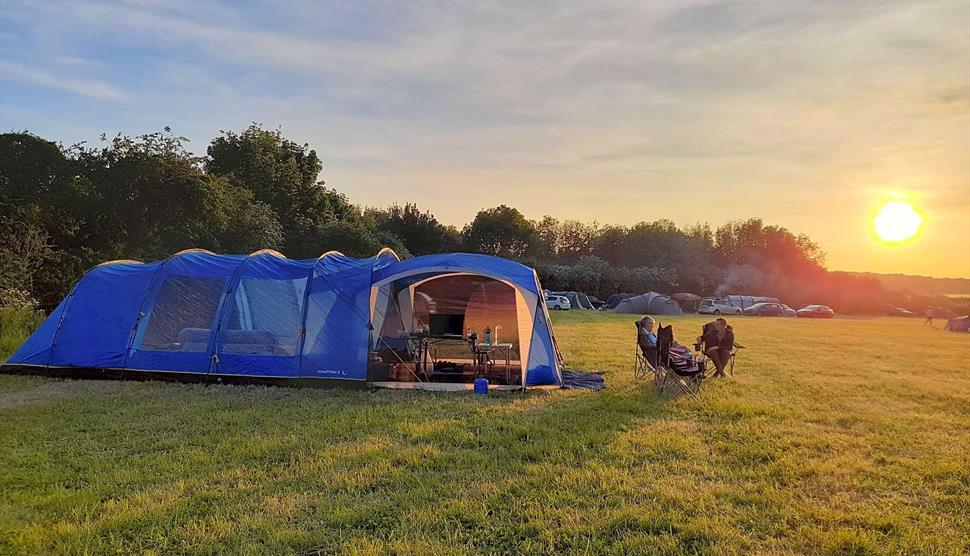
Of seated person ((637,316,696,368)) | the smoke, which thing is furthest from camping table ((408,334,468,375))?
the smoke

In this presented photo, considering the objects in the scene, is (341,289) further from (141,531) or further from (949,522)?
(949,522)

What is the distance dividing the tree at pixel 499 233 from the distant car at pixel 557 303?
13498 millimetres

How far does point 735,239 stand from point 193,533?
2450 inches

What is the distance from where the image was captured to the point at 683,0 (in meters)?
9.44

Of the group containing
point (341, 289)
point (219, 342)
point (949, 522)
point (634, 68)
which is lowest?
point (949, 522)

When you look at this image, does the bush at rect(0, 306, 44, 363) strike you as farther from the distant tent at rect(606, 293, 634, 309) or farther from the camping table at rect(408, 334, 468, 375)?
the distant tent at rect(606, 293, 634, 309)

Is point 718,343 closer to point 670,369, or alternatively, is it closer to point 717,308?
point 670,369

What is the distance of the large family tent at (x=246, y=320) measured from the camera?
819 centimetres

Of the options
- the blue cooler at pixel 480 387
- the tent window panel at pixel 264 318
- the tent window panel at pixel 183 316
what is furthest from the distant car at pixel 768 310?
the tent window panel at pixel 183 316

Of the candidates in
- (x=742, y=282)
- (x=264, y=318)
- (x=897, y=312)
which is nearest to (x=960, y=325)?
(x=897, y=312)

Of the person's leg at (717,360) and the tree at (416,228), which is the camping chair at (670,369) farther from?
the tree at (416,228)

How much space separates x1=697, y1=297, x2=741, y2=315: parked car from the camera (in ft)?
116

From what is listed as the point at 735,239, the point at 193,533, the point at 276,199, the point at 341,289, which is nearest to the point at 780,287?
the point at 735,239

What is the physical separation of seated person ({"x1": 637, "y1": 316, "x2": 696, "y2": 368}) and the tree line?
42.1 ft
